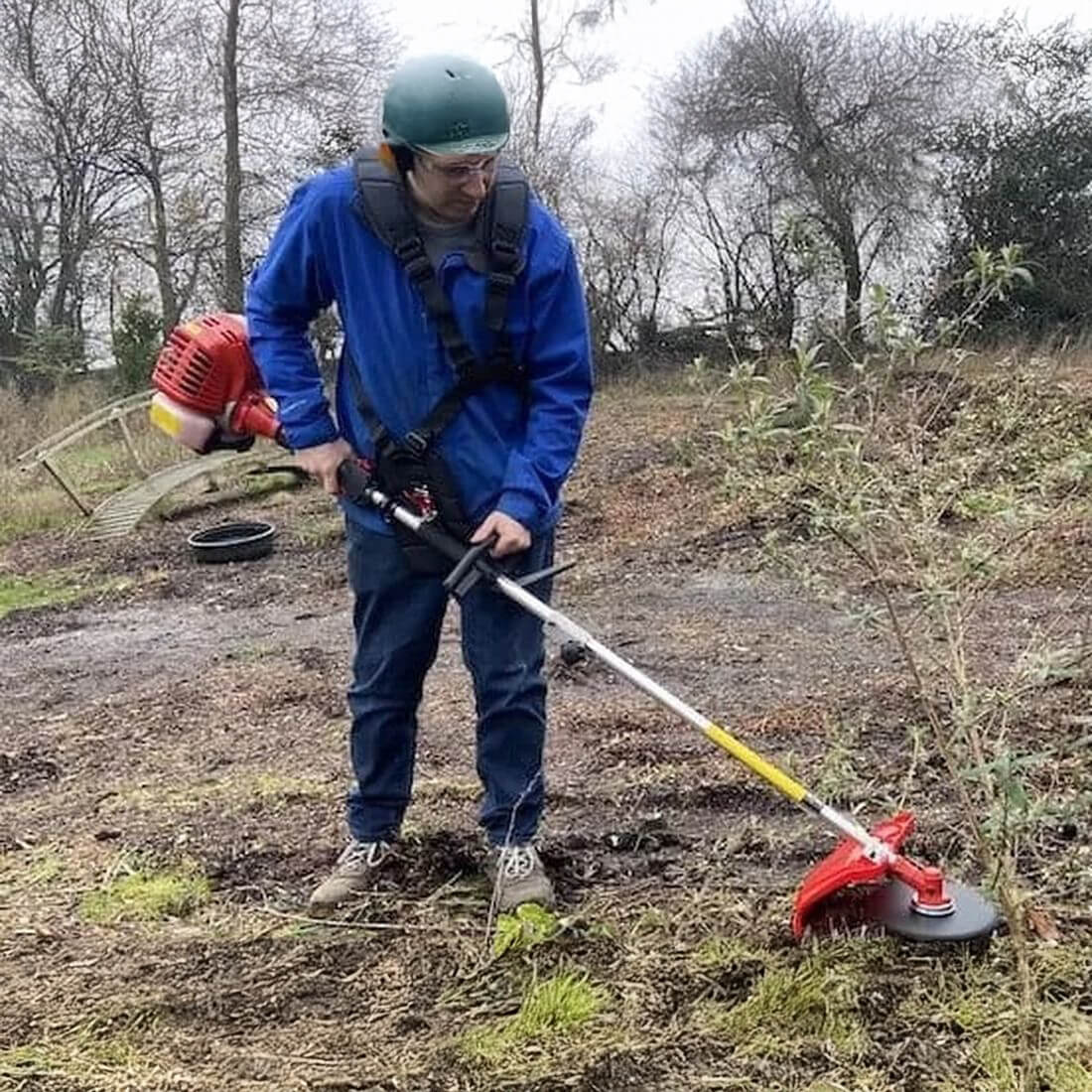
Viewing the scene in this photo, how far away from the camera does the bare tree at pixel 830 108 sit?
19219 mm

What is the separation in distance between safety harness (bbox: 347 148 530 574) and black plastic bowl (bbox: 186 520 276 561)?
24.1 ft

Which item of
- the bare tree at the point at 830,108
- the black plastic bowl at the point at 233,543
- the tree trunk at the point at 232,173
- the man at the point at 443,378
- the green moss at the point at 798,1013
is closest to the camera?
the green moss at the point at 798,1013

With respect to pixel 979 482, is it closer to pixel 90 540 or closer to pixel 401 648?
pixel 401 648

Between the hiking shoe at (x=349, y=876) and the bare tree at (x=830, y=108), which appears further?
the bare tree at (x=830, y=108)

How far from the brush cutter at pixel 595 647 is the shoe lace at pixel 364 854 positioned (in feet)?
2.65

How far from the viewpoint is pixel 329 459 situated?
11.3 ft

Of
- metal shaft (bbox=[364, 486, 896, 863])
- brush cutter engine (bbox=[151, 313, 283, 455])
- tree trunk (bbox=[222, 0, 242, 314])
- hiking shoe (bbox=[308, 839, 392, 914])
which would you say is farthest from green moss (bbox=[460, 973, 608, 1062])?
tree trunk (bbox=[222, 0, 242, 314])

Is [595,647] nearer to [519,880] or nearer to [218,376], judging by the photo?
[519,880]

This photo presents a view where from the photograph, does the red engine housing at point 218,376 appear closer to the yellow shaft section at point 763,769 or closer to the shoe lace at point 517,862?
the shoe lace at point 517,862

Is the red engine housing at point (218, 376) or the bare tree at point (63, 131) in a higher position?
the bare tree at point (63, 131)

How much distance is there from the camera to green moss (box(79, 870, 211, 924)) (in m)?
3.74

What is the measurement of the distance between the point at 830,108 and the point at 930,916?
1893 cm

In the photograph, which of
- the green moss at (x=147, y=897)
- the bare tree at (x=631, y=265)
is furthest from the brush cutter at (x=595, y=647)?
the bare tree at (x=631, y=265)

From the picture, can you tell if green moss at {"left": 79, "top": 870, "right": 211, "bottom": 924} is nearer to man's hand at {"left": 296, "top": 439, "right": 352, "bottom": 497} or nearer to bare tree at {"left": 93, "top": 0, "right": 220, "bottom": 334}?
man's hand at {"left": 296, "top": 439, "right": 352, "bottom": 497}
